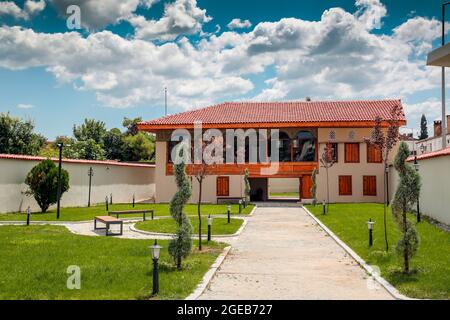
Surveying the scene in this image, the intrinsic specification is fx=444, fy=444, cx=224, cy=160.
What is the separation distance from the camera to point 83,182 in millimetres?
30812

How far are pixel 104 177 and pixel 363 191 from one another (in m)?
19.7

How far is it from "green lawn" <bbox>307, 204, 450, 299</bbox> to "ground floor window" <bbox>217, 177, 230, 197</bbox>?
16513 millimetres

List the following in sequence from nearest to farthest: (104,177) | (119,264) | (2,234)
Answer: (119,264) → (2,234) → (104,177)

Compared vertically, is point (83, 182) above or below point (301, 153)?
below

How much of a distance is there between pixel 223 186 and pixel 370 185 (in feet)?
37.0

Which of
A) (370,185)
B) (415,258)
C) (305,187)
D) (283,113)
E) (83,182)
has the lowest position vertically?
(415,258)

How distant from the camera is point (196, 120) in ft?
119

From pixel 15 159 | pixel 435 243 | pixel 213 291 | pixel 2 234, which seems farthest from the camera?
pixel 15 159

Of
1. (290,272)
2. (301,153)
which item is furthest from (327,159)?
(290,272)

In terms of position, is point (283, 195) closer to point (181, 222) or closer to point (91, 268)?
point (181, 222)

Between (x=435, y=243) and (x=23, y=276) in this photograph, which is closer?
(x=23, y=276)

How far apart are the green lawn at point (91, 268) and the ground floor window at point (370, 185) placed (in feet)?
74.8

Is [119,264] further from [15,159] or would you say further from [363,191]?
[363,191]
